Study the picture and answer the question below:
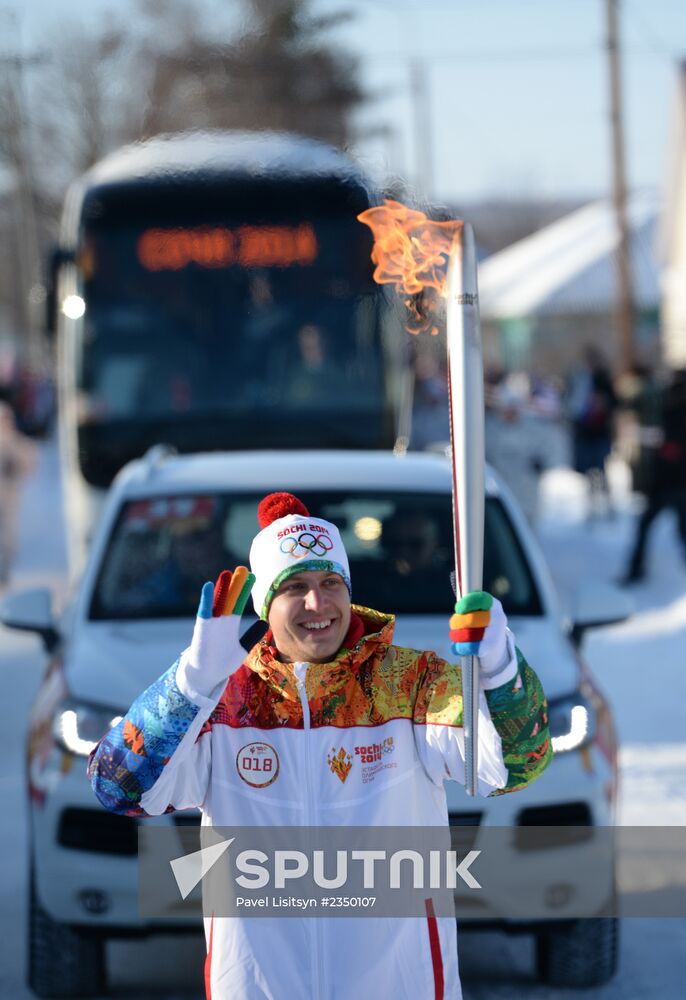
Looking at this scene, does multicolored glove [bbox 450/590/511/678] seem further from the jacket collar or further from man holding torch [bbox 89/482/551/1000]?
the jacket collar

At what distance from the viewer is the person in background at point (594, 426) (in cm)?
1720

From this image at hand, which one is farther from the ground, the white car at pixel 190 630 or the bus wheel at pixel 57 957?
the white car at pixel 190 630

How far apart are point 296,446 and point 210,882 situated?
8757mm

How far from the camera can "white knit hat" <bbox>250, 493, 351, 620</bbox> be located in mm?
2643

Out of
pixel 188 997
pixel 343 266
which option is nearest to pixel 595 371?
pixel 343 266

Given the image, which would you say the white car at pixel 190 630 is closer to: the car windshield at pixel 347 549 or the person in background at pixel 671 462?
the car windshield at pixel 347 549

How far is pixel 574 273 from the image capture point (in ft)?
204

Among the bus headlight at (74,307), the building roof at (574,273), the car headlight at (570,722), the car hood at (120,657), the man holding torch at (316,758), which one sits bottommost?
the man holding torch at (316,758)

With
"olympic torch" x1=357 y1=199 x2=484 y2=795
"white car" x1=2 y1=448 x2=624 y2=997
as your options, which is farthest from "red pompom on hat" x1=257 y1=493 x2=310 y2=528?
A: "white car" x1=2 y1=448 x2=624 y2=997

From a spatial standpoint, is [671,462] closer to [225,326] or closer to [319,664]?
[225,326]

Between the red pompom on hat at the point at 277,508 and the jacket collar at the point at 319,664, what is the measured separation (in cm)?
22

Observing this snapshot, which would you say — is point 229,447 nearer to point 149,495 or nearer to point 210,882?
point 149,495

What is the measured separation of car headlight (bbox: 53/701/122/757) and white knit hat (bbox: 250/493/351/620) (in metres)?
1.79

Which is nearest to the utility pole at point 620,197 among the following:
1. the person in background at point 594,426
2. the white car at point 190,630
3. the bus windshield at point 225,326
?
the person in background at point 594,426
